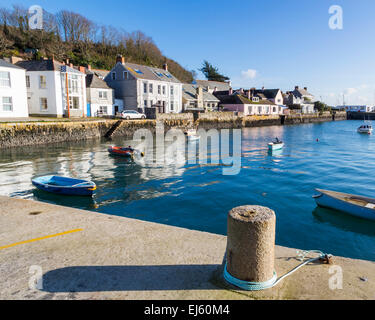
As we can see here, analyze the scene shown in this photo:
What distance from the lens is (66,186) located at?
1416 cm

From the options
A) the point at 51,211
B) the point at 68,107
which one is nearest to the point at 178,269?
the point at 51,211

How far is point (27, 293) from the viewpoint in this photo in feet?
15.2

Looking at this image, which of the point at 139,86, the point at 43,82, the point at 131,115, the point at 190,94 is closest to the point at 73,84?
the point at 43,82

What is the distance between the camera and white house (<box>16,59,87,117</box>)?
40844 millimetres

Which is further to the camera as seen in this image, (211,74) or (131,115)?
(211,74)

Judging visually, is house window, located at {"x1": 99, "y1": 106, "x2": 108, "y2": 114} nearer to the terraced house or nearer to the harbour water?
the terraced house

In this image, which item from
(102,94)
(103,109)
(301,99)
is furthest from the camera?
(301,99)

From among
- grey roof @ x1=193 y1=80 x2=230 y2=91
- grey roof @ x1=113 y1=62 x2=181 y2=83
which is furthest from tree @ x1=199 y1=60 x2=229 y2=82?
grey roof @ x1=113 y1=62 x2=181 y2=83

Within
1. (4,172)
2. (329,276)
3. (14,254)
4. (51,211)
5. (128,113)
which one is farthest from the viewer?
(128,113)

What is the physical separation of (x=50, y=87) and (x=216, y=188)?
34404mm

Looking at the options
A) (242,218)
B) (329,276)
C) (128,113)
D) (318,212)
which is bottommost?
(318,212)

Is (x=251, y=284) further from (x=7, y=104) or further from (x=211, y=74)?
(x=211, y=74)
